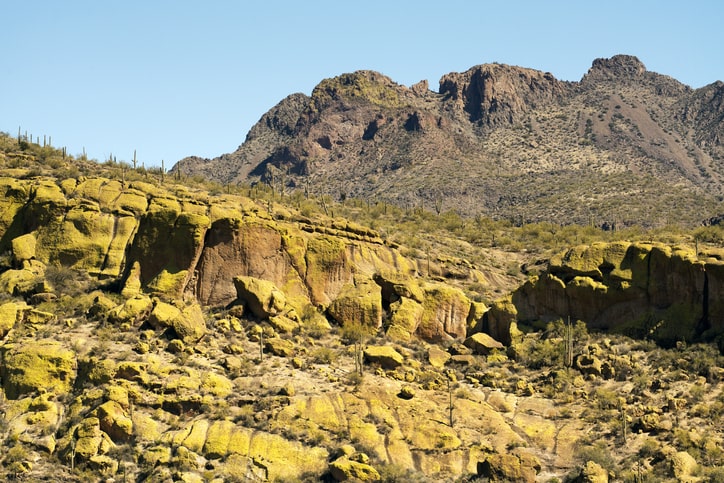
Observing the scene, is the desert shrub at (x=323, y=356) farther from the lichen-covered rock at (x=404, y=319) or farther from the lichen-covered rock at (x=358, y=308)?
the lichen-covered rock at (x=404, y=319)

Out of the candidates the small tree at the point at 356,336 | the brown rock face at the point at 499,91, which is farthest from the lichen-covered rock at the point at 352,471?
the brown rock face at the point at 499,91

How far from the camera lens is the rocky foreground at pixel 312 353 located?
113 ft

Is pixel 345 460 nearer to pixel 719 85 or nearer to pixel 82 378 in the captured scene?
pixel 82 378

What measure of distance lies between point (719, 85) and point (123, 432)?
165839mm

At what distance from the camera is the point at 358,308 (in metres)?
48.6

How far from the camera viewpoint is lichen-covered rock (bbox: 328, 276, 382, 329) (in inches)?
1903

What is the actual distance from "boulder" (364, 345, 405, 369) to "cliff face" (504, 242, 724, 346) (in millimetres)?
10119

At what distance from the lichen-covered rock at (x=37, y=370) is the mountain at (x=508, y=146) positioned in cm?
7584

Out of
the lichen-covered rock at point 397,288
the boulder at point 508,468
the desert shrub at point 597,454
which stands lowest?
the boulder at point 508,468

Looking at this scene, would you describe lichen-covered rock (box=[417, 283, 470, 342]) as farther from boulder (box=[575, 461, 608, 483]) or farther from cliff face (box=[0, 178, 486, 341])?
boulder (box=[575, 461, 608, 483])

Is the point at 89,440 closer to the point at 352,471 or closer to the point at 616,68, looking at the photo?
the point at 352,471

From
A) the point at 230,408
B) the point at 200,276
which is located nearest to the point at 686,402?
the point at 230,408

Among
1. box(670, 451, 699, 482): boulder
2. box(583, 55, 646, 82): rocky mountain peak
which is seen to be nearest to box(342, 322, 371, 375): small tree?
box(670, 451, 699, 482): boulder

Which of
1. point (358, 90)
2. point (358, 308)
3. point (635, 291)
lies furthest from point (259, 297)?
point (358, 90)
